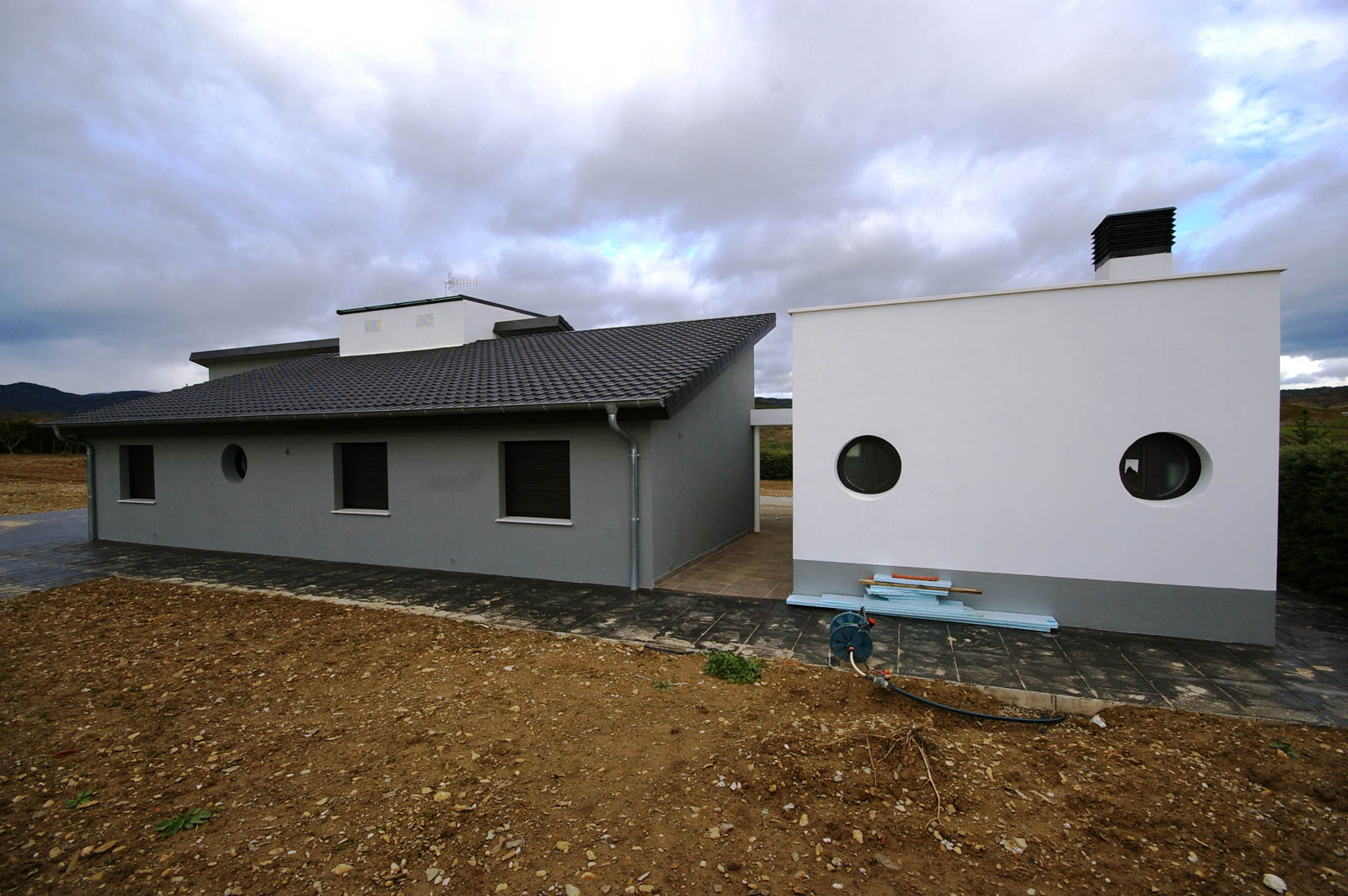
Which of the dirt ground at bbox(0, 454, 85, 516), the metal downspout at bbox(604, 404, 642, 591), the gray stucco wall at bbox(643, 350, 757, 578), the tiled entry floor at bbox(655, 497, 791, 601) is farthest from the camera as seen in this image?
the dirt ground at bbox(0, 454, 85, 516)

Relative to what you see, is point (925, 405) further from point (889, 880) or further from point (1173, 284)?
point (889, 880)

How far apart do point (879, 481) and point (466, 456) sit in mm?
5703

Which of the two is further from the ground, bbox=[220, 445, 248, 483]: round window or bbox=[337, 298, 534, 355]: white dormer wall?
bbox=[337, 298, 534, 355]: white dormer wall

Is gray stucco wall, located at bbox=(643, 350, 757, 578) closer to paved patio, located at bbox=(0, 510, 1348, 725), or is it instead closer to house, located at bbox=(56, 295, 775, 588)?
house, located at bbox=(56, 295, 775, 588)

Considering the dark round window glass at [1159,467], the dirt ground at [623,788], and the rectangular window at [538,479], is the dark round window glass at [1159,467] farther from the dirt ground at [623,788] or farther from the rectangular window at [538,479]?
the rectangular window at [538,479]

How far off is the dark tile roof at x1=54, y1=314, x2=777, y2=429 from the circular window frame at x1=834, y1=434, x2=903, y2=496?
6.93 ft

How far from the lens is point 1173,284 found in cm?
545

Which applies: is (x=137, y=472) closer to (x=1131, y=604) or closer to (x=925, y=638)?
(x=925, y=638)

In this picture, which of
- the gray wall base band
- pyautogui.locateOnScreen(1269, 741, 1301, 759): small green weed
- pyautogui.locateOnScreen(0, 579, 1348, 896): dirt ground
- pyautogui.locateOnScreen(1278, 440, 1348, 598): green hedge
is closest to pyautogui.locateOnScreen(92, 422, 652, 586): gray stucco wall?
pyautogui.locateOnScreen(0, 579, 1348, 896): dirt ground

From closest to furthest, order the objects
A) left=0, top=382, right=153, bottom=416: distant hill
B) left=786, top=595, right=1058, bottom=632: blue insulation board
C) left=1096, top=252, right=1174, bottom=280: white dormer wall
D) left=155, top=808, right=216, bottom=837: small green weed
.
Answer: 1. left=155, top=808, right=216, bottom=837: small green weed
2. left=786, top=595, right=1058, bottom=632: blue insulation board
3. left=1096, top=252, right=1174, bottom=280: white dormer wall
4. left=0, top=382, right=153, bottom=416: distant hill

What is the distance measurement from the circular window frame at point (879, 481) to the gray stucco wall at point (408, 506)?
2.41 metres

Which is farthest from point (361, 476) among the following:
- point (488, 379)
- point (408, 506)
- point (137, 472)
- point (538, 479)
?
point (137, 472)

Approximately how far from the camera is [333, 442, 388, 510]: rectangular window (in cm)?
942

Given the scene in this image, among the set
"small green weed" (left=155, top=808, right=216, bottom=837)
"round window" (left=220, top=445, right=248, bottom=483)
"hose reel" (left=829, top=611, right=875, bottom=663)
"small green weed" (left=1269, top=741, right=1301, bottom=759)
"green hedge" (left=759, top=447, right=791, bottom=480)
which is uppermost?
"round window" (left=220, top=445, right=248, bottom=483)
